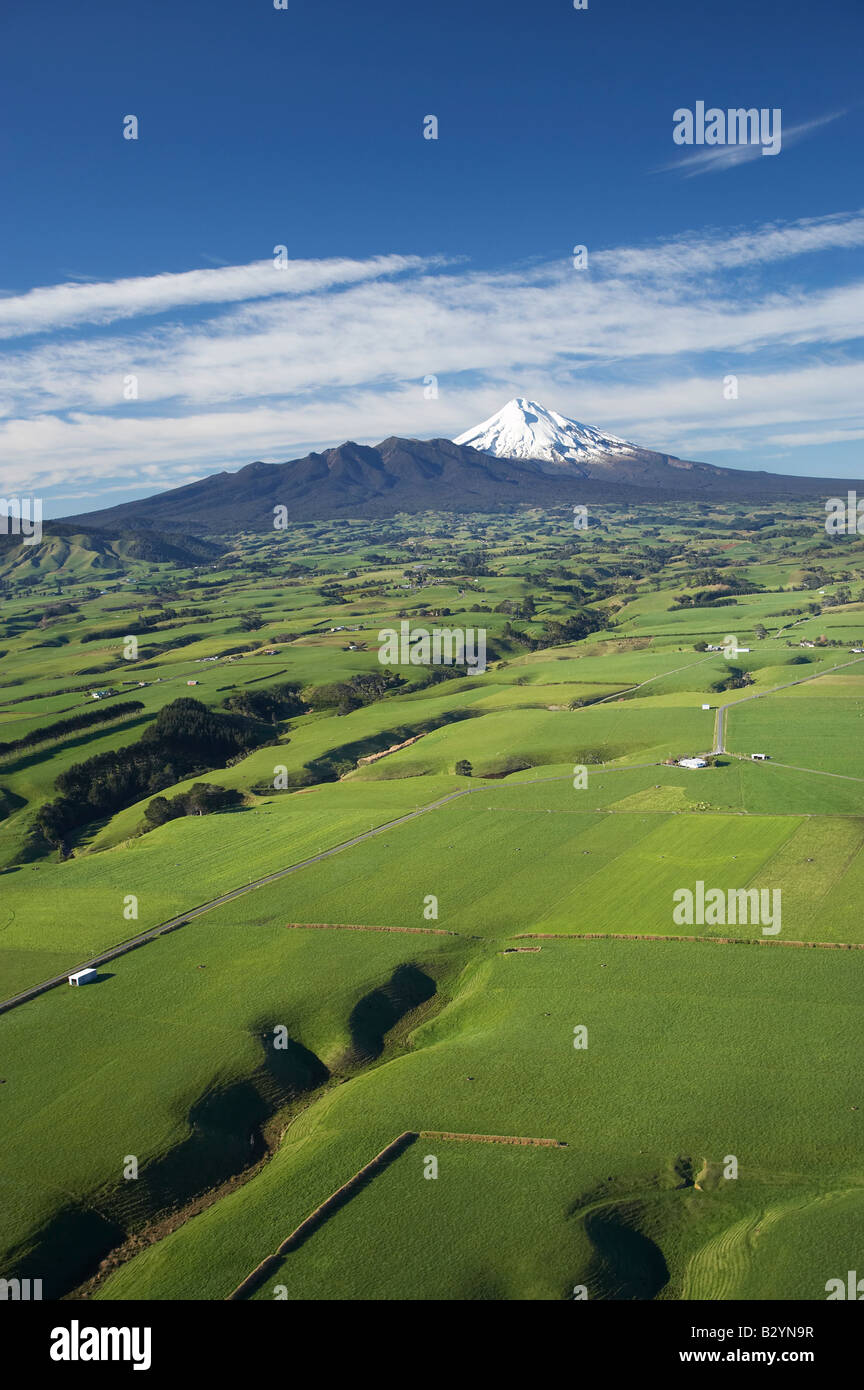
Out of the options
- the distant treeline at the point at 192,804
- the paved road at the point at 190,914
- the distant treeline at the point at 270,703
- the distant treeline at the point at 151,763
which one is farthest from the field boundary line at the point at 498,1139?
the distant treeline at the point at 270,703

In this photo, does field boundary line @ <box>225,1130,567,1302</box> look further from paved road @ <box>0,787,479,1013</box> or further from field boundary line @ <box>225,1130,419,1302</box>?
paved road @ <box>0,787,479,1013</box>

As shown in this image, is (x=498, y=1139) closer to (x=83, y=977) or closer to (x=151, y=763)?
(x=83, y=977)

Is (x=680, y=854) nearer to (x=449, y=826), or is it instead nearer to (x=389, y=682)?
(x=449, y=826)

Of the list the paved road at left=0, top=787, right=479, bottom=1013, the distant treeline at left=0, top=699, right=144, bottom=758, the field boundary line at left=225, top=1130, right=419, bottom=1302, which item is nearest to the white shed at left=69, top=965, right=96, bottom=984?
the paved road at left=0, top=787, right=479, bottom=1013

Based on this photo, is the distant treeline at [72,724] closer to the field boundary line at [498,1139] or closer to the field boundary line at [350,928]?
the field boundary line at [350,928]

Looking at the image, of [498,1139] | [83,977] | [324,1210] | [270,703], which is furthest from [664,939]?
[270,703]
